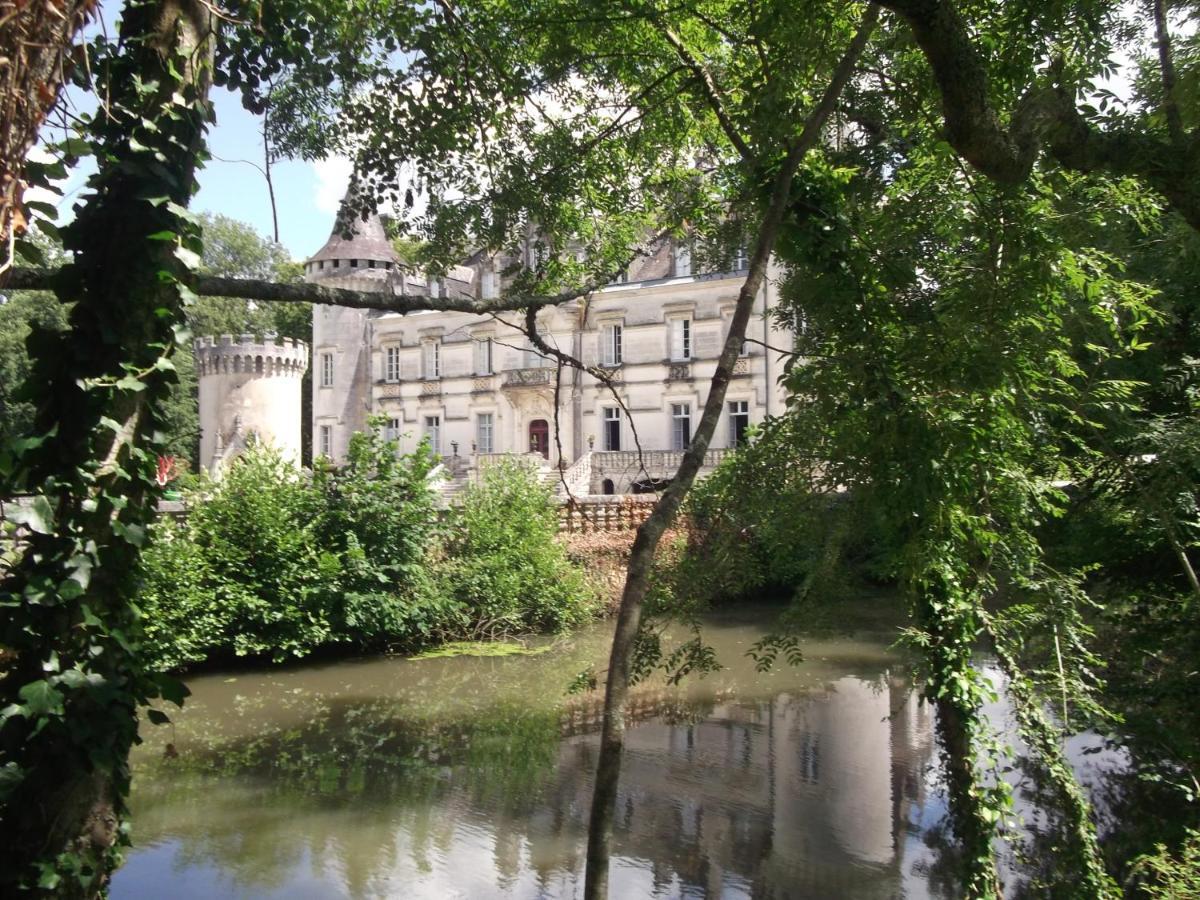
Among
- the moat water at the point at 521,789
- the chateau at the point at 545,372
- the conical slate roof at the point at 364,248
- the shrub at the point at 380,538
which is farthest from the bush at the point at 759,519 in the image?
the conical slate roof at the point at 364,248

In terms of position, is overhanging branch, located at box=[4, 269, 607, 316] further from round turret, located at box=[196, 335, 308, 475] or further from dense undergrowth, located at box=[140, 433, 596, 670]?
round turret, located at box=[196, 335, 308, 475]

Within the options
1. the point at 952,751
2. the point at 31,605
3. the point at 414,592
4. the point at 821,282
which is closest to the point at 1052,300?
the point at 821,282

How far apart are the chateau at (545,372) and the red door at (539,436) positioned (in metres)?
0.05

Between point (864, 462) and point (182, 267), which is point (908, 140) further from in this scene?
point (182, 267)

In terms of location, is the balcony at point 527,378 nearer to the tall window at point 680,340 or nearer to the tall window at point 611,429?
the tall window at point 611,429

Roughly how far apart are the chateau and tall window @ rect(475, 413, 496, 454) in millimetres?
47

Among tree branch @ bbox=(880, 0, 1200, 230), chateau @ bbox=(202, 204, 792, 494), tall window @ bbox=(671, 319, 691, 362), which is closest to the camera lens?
tree branch @ bbox=(880, 0, 1200, 230)

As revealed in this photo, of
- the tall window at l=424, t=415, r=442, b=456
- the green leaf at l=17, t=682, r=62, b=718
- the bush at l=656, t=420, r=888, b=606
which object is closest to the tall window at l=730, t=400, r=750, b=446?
the tall window at l=424, t=415, r=442, b=456

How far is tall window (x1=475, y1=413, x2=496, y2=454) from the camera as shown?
117 ft

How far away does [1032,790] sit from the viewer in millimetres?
8594

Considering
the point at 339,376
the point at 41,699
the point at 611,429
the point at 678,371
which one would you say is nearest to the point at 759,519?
the point at 41,699

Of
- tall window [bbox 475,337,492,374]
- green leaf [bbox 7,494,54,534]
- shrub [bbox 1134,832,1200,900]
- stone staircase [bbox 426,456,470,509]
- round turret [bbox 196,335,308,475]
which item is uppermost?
tall window [bbox 475,337,492,374]

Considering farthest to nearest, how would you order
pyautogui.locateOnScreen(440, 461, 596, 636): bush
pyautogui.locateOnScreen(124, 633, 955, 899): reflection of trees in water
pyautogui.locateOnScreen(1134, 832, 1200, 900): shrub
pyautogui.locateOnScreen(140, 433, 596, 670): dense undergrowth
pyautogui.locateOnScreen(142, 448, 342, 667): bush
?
pyautogui.locateOnScreen(440, 461, 596, 636): bush
pyautogui.locateOnScreen(140, 433, 596, 670): dense undergrowth
pyautogui.locateOnScreen(142, 448, 342, 667): bush
pyautogui.locateOnScreen(124, 633, 955, 899): reflection of trees in water
pyautogui.locateOnScreen(1134, 832, 1200, 900): shrub

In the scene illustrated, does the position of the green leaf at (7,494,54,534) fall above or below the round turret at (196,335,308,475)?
below
